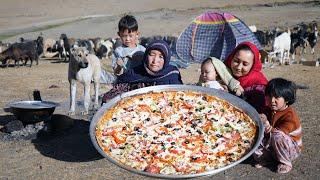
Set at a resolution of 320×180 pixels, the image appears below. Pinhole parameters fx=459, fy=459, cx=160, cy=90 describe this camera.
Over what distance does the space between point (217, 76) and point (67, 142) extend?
7.71 ft

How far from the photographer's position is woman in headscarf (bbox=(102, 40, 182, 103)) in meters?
5.36

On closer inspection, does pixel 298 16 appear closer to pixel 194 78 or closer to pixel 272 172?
pixel 194 78

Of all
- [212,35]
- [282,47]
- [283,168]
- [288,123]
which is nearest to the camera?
[288,123]

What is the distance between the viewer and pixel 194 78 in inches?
489

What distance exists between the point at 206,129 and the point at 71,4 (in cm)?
4961

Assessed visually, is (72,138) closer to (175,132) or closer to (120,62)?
(120,62)

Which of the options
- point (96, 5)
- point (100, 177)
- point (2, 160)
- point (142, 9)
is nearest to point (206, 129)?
point (100, 177)

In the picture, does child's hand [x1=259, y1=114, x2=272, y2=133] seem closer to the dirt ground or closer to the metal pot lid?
the dirt ground

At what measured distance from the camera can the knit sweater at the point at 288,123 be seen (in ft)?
16.5

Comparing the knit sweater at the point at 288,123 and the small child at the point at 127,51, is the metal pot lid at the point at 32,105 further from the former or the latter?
the knit sweater at the point at 288,123

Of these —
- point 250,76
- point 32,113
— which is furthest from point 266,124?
point 32,113

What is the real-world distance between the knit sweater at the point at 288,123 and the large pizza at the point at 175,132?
0.50 meters

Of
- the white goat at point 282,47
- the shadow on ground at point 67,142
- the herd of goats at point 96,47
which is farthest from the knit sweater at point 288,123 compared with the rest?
the white goat at point 282,47

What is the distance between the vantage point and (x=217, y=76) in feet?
18.1
